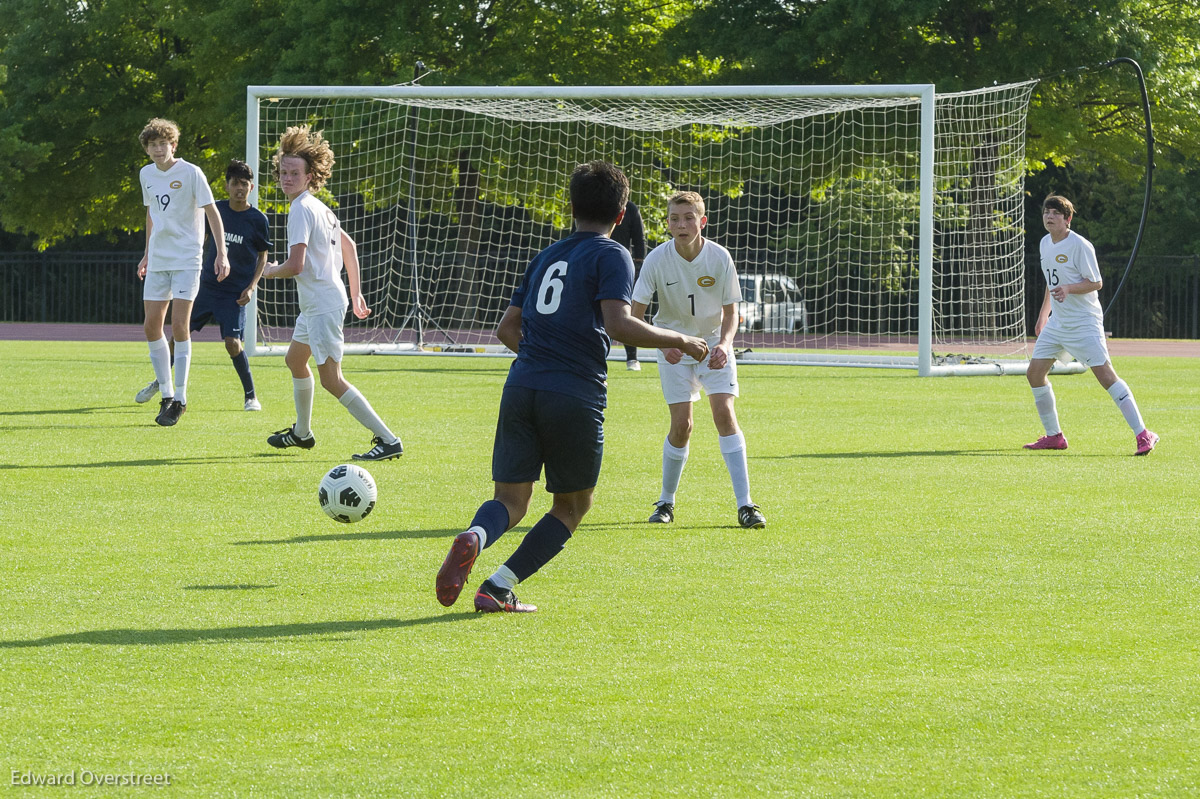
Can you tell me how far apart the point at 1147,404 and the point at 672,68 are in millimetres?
20390

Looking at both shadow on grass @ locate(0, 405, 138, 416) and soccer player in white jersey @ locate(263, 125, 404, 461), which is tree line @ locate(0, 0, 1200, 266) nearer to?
shadow on grass @ locate(0, 405, 138, 416)

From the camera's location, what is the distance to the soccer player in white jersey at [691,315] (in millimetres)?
7527

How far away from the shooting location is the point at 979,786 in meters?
3.44

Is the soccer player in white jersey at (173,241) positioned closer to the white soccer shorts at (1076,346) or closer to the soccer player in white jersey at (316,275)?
the soccer player in white jersey at (316,275)

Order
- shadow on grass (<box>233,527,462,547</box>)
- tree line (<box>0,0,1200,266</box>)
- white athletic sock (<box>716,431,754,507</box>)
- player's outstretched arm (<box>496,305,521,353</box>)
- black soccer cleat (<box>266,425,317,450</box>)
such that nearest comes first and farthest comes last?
1. player's outstretched arm (<box>496,305,521,353</box>)
2. shadow on grass (<box>233,527,462,547</box>)
3. white athletic sock (<box>716,431,754,507</box>)
4. black soccer cleat (<box>266,425,317,450</box>)
5. tree line (<box>0,0,1200,266</box>)

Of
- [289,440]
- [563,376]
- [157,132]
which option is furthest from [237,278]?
[563,376]

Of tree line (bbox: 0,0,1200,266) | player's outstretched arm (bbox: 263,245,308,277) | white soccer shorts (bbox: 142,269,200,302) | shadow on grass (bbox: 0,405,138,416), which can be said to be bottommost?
shadow on grass (bbox: 0,405,138,416)

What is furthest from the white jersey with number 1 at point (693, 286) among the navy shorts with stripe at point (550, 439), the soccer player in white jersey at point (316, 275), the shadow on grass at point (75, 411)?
the shadow on grass at point (75, 411)

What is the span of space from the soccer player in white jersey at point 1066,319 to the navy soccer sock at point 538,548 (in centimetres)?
670

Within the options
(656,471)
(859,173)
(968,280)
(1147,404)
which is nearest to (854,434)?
(656,471)

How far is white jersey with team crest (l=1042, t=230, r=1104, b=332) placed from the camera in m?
11.4

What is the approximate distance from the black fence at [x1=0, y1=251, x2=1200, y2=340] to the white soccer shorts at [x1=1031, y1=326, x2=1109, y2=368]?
90.8ft

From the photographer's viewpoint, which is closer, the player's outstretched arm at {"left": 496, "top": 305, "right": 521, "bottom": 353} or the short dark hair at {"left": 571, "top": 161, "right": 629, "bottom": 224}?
the short dark hair at {"left": 571, "top": 161, "right": 629, "bottom": 224}

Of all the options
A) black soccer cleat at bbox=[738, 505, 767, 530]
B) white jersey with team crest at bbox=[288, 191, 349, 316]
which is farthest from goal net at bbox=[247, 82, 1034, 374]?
black soccer cleat at bbox=[738, 505, 767, 530]
